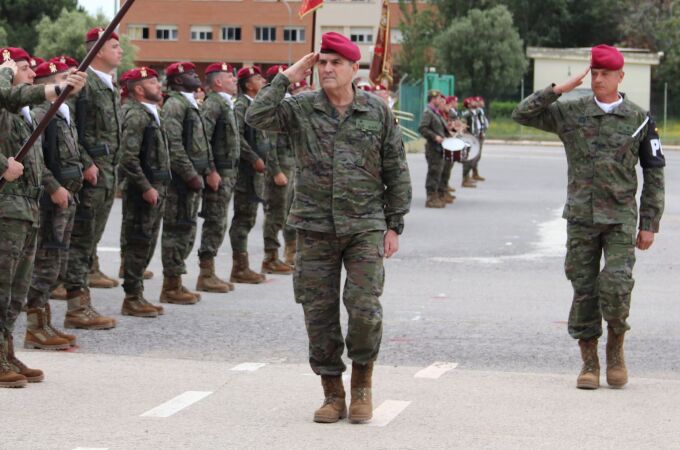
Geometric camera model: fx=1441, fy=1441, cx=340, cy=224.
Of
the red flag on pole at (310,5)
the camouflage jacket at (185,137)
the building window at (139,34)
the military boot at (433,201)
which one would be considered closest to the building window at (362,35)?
the building window at (139,34)

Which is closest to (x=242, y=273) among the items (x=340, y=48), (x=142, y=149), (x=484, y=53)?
(x=142, y=149)

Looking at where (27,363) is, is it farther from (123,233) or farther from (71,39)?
(71,39)

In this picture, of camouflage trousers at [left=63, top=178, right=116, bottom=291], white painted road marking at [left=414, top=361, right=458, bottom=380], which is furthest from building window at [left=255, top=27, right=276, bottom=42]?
white painted road marking at [left=414, top=361, right=458, bottom=380]

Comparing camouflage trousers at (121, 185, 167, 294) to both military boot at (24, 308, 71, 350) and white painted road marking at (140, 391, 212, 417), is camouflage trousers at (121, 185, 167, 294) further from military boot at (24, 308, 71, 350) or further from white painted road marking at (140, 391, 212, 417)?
white painted road marking at (140, 391, 212, 417)

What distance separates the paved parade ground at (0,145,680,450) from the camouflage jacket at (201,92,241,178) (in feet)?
3.86

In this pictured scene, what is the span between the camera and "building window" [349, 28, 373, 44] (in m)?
90.9

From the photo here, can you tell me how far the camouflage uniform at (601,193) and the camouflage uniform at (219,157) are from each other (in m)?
4.76

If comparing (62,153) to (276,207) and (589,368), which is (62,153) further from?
(276,207)

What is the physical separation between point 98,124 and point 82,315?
55.6 inches

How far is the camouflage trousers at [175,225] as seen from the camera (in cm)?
1212

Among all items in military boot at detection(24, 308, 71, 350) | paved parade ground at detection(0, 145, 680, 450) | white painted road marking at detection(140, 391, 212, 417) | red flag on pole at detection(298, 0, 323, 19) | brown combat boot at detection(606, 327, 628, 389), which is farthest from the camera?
red flag on pole at detection(298, 0, 323, 19)

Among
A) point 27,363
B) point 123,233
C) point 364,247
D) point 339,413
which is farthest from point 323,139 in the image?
point 123,233

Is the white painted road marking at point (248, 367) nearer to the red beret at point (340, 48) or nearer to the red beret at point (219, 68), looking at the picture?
the red beret at point (340, 48)

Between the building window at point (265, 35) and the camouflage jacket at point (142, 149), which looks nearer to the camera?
the camouflage jacket at point (142, 149)
